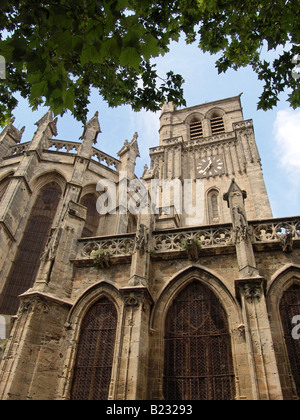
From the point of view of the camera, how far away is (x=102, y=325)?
930cm

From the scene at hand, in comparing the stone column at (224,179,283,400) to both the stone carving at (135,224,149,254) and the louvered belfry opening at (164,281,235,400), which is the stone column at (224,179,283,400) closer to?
the louvered belfry opening at (164,281,235,400)

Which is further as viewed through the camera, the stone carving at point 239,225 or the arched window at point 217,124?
the arched window at point 217,124

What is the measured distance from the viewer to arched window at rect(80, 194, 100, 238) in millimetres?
16408

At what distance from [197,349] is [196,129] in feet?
74.8

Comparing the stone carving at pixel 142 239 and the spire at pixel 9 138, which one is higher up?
the spire at pixel 9 138

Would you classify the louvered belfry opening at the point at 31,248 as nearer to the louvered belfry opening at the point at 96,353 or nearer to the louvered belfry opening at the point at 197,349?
the louvered belfry opening at the point at 96,353

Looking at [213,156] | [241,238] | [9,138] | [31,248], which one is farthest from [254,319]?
[9,138]

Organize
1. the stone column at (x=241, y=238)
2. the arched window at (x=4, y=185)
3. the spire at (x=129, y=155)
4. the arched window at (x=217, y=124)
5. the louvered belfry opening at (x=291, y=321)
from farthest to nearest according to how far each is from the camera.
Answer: the arched window at (x=217, y=124), the spire at (x=129, y=155), the arched window at (x=4, y=185), the stone column at (x=241, y=238), the louvered belfry opening at (x=291, y=321)

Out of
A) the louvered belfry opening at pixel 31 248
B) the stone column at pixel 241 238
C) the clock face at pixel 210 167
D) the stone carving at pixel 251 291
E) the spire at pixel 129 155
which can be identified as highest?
the clock face at pixel 210 167

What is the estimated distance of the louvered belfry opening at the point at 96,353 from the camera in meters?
8.30

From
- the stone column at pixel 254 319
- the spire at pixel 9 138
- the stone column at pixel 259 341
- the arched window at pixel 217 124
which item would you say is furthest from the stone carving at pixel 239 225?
the arched window at pixel 217 124

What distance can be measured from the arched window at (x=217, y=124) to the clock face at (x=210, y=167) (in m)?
4.20

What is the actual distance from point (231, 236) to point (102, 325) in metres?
4.51
